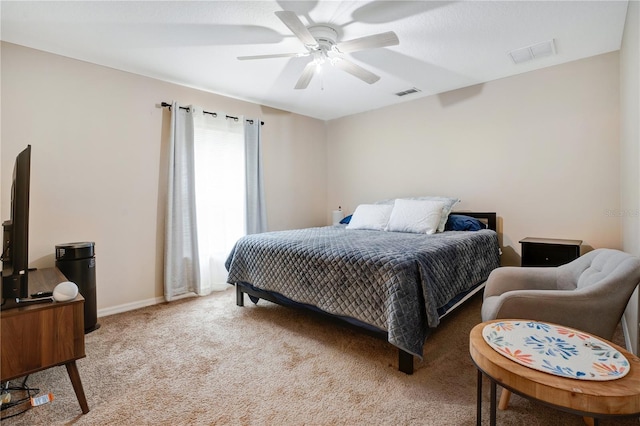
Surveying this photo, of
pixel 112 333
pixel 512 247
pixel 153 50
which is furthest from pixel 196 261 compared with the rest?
pixel 512 247

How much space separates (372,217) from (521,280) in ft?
6.43

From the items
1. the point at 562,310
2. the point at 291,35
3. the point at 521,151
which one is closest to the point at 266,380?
the point at 562,310

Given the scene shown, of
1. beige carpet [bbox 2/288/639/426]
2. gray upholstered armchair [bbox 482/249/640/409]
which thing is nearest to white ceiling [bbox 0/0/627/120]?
Answer: gray upholstered armchair [bbox 482/249/640/409]

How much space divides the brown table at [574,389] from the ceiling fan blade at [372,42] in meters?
2.04

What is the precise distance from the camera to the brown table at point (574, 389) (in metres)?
0.92

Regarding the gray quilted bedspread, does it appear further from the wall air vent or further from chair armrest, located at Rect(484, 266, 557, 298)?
the wall air vent

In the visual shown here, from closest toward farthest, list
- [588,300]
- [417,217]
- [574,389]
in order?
[574,389]
[588,300]
[417,217]

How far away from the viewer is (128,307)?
10.4 feet

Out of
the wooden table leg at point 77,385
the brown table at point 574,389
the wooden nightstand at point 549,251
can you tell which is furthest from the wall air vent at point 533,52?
the wooden table leg at point 77,385

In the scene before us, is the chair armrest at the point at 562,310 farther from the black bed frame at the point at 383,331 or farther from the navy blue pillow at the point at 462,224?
the navy blue pillow at the point at 462,224

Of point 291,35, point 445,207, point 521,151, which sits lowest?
point 445,207

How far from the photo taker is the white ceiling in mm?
2178

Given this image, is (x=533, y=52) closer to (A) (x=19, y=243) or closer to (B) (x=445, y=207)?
(B) (x=445, y=207)

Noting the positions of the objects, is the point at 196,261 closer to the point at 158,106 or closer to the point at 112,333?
the point at 112,333
